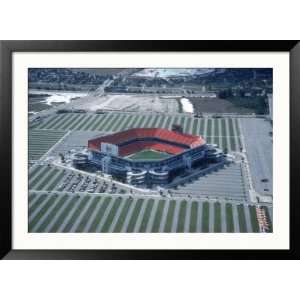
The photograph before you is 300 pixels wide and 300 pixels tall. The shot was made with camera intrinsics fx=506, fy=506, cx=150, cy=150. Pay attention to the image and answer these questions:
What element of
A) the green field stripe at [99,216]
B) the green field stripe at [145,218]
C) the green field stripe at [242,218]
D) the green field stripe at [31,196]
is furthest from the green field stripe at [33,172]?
the green field stripe at [242,218]

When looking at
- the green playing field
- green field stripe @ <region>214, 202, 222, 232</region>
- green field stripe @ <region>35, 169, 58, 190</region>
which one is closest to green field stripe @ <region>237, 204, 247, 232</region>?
green field stripe @ <region>214, 202, 222, 232</region>

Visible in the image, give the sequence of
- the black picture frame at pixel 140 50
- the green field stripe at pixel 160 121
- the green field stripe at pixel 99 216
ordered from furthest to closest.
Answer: the green field stripe at pixel 160 121 < the green field stripe at pixel 99 216 < the black picture frame at pixel 140 50

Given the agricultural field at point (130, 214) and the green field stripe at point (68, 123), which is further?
the green field stripe at point (68, 123)

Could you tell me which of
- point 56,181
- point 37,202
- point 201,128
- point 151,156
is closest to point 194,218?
point 151,156

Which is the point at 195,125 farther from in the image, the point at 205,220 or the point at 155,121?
the point at 205,220

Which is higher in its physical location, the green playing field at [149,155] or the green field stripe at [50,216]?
the green playing field at [149,155]

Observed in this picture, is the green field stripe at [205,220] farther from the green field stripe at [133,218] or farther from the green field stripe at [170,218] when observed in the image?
the green field stripe at [133,218]

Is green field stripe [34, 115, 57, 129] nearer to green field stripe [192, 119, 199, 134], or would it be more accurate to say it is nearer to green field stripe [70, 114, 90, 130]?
green field stripe [70, 114, 90, 130]
